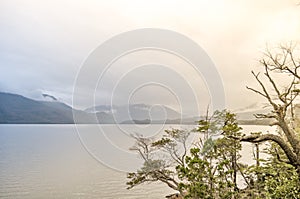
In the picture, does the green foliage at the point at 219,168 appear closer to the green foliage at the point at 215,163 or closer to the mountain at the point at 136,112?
the green foliage at the point at 215,163

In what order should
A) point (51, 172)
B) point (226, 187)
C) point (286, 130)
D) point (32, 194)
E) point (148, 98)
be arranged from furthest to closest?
point (51, 172) < point (32, 194) < point (148, 98) < point (226, 187) < point (286, 130)

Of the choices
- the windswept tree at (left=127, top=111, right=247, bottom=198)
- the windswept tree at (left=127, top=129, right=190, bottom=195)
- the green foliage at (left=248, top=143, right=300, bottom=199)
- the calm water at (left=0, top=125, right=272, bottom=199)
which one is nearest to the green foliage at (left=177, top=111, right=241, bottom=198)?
the windswept tree at (left=127, top=111, right=247, bottom=198)

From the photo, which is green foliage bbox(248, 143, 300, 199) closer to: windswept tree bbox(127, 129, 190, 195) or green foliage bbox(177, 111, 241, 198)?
green foliage bbox(177, 111, 241, 198)

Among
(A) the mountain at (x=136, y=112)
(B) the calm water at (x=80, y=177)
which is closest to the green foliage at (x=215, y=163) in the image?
(A) the mountain at (x=136, y=112)

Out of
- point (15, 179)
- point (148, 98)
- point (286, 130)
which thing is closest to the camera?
point (286, 130)

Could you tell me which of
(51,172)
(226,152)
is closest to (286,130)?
(226,152)

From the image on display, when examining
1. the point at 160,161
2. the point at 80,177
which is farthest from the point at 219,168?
the point at 80,177

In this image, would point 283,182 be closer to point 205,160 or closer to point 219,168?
point 219,168

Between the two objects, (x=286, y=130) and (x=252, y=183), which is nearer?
(x=286, y=130)

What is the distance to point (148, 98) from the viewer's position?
45.5ft

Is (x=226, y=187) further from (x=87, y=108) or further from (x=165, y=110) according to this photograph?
(x=87, y=108)

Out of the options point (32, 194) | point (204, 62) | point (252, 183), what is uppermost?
point (204, 62)

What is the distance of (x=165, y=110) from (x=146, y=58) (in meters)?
3.32

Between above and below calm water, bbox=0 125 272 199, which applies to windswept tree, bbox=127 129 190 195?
above
